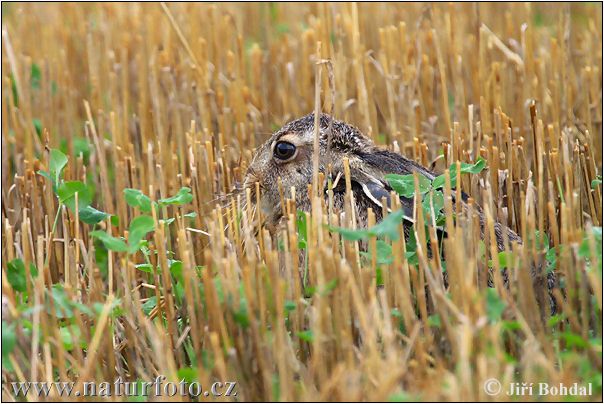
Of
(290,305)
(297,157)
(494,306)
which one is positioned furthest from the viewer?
(297,157)

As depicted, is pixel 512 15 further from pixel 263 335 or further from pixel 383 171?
pixel 263 335

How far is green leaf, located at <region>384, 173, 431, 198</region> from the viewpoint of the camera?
3.55 meters

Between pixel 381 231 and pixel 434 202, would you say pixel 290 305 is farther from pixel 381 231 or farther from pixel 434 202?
pixel 434 202

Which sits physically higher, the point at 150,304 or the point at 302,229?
the point at 302,229

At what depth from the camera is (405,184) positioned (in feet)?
11.7

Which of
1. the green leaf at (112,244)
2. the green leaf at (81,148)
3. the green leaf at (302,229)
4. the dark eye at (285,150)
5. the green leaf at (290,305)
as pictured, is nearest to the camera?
the green leaf at (290,305)

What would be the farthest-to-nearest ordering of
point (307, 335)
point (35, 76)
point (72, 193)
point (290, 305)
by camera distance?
1. point (35, 76)
2. point (72, 193)
3. point (290, 305)
4. point (307, 335)

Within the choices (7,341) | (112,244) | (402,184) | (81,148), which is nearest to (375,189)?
(402,184)

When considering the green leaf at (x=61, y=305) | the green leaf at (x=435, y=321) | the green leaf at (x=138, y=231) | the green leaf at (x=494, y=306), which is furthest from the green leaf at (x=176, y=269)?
the green leaf at (x=494, y=306)

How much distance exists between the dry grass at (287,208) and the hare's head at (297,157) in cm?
12

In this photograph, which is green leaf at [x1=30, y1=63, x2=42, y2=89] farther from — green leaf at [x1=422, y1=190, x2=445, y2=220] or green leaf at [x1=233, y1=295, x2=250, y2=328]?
green leaf at [x1=233, y1=295, x2=250, y2=328]

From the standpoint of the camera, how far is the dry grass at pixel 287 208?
2.92 meters

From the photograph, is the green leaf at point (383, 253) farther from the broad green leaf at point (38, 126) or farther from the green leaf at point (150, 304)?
the broad green leaf at point (38, 126)

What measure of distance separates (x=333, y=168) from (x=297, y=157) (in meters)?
0.23
